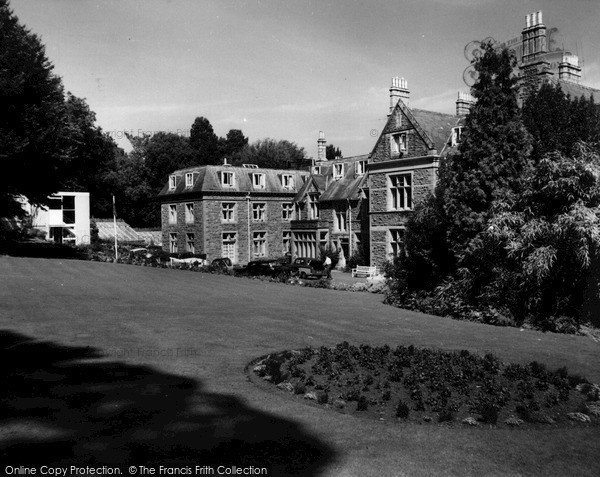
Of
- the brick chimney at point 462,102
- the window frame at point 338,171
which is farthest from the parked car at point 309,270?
the brick chimney at point 462,102

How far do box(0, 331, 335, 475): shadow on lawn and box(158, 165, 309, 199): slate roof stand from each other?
4653 cm

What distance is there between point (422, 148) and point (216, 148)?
217 feet

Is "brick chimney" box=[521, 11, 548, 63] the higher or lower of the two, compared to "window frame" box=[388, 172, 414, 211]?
higher

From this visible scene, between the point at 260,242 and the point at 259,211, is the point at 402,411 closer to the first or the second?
the point at 260,242

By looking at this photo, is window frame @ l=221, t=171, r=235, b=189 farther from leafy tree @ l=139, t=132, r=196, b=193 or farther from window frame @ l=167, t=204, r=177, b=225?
leafy tree @ l=139, t=132, r=196, b=193

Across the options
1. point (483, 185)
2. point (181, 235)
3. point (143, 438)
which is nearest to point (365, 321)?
point (483, 185)

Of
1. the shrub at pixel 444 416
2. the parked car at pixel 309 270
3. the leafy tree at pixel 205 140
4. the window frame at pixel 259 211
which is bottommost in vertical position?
the shrub at pixel 444 416

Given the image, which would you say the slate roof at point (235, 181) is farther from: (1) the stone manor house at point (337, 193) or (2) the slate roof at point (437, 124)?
(2) the slate roof at point (437, 124)

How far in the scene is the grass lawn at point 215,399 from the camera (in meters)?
7.15

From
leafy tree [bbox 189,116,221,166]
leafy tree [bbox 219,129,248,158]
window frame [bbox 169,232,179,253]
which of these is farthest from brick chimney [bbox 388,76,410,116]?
leafy tree [bbox 219,129,248,158]

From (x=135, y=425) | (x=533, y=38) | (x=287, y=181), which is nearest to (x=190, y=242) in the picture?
A: (x=287, y=181)

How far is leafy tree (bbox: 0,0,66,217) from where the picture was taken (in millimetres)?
34562

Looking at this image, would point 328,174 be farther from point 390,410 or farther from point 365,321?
point 390,410

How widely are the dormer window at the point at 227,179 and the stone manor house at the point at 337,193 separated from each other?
0.10 metres
